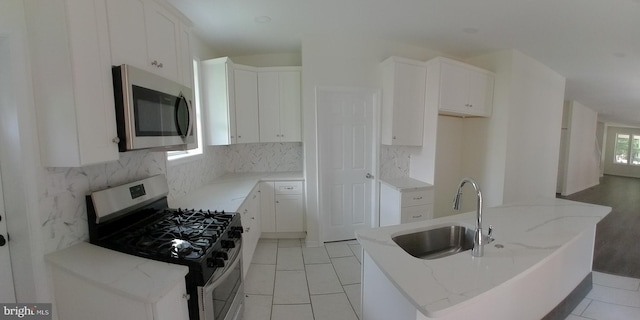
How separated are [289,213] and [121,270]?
7.59ft

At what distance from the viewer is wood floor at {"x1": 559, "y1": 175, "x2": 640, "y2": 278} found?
9.34 ft

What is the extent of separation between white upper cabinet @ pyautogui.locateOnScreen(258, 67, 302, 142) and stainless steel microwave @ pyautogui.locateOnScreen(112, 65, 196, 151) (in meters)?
1.71

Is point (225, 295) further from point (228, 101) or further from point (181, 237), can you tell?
point (228, 101)

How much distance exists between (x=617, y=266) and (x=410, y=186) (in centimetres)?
243

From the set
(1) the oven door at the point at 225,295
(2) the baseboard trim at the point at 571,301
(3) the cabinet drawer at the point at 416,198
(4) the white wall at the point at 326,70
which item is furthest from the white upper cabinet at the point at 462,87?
(1) the oven door at the point at 225,295

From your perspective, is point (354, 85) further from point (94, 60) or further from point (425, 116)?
point (94, 60)

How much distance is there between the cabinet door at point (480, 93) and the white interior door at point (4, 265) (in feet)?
14.0

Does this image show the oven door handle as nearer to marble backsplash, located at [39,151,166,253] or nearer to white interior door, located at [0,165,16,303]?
marble backsplash, located at [39,151,166,253]

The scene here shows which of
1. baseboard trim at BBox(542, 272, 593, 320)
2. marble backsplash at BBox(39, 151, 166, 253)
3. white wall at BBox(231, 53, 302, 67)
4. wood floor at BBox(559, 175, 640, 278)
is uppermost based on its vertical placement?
white wall at BBox(231, 53, 302, 67)

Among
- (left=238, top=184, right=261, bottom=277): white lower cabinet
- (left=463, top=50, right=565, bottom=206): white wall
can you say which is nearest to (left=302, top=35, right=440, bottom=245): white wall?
(left=238, top=184, right=261, bottom=277): white lower cabinet

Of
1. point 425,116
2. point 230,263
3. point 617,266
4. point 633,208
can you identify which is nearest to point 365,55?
point 425,116

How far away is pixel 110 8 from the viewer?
50.3 inches

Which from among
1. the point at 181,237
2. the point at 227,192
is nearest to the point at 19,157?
the point at 181,237

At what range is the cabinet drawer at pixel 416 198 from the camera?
307 cm
